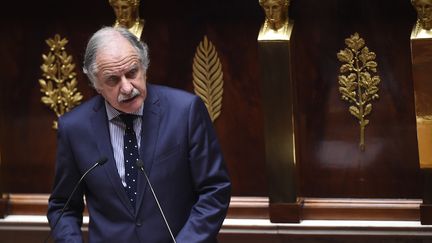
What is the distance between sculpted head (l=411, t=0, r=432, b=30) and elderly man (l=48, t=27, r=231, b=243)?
857mm

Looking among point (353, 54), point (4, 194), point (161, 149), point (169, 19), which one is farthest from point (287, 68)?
point (4, 194)

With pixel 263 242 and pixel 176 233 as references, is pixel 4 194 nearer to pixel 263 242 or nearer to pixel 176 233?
pixel 263 242

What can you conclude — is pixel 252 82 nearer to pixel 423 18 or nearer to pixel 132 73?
pixel 423 18

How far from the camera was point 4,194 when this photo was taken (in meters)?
3.10

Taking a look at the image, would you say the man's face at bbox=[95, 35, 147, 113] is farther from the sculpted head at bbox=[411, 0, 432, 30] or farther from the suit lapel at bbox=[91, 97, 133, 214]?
the sculpted head at bbox=[411, 0, 432, 30]

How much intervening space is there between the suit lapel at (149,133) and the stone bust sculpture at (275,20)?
0.70m

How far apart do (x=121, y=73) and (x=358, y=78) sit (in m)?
1.00

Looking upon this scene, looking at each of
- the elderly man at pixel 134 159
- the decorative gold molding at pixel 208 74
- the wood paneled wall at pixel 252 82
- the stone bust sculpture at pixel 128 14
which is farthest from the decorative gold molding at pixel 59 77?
the elderly man at pixel 134 159

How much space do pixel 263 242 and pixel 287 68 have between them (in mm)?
551

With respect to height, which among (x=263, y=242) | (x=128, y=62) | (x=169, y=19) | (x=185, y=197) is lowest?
(x=263, y=242)

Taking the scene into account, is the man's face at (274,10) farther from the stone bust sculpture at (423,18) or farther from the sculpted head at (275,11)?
the stone bust sculpture at (423,18)

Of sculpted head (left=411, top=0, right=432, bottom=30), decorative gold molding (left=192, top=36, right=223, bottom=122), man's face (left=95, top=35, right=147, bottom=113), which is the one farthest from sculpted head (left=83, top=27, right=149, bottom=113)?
sculpted head (left=411, top=0, right=432, bottom=30)

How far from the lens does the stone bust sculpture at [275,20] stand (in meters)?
2.75

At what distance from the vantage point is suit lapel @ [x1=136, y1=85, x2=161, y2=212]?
2.10 m
